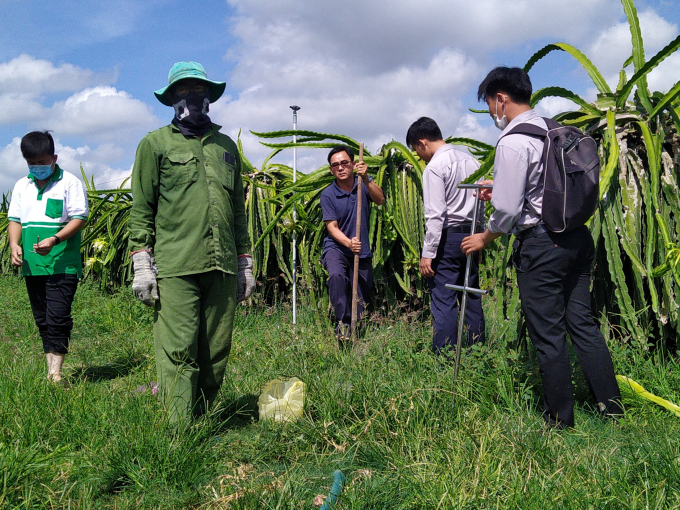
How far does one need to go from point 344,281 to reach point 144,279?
2261 mm

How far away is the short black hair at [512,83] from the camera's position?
10.4 ft

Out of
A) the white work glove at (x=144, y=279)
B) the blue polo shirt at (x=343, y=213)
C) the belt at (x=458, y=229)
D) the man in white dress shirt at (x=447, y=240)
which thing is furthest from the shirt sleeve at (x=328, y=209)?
the white work glove at (x=144, y=279)

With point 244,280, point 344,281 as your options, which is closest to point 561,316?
point 244,280

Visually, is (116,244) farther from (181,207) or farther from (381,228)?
(181,207)

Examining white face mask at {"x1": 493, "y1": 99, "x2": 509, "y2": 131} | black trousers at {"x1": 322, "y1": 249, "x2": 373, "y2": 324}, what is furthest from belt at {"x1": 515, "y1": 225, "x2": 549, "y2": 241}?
black trousers at {"x1": 322, "y1": 249, "x2": 373, "y2": 324}

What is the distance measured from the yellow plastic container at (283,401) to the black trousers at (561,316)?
137cm

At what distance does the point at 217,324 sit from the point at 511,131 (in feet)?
6.49

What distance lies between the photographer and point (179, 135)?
3303mm

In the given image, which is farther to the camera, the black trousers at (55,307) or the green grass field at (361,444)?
the black trousers at (55,307)

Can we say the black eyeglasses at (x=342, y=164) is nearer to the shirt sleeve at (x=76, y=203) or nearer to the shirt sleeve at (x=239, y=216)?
the shirt sleeve at (x=239, y=216)

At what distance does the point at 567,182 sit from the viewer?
2.92 metres

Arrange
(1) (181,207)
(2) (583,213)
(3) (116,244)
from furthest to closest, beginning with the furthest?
(3) (116,244) < (1) (181,207) < (2) (583,213)

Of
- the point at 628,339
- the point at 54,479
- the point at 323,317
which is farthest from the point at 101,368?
the point at 628,339

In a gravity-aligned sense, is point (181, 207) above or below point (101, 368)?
above
